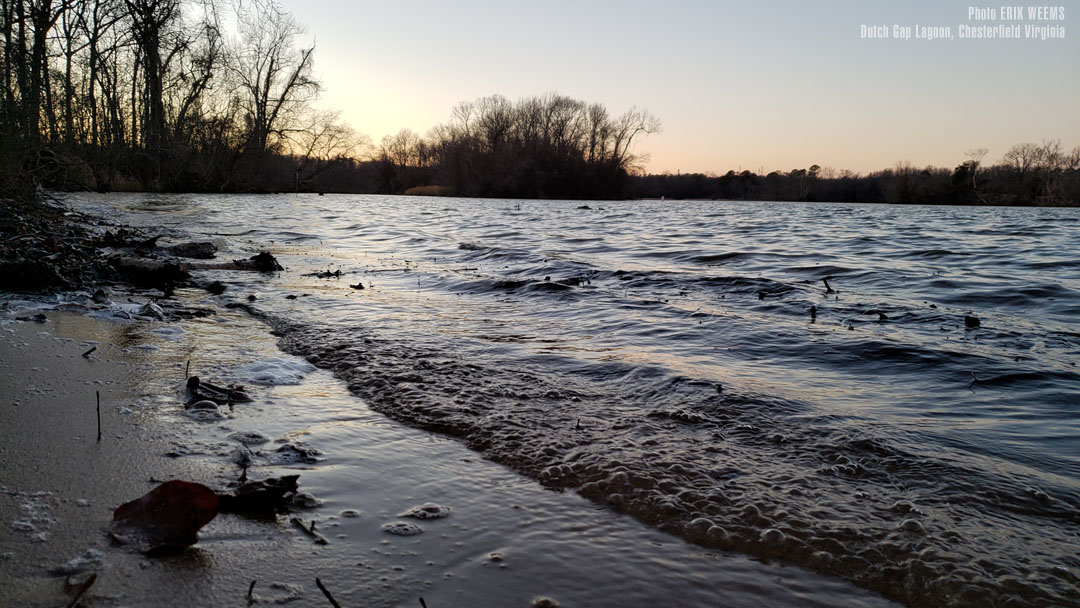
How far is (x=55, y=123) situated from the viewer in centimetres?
1359

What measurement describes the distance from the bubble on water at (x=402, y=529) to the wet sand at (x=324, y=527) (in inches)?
0.8

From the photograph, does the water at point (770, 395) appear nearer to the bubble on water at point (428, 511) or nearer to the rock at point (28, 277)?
the bubble on water at point (428, 511)

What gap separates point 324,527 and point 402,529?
0.77ft

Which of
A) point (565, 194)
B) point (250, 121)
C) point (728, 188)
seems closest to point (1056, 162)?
point (728, 188)

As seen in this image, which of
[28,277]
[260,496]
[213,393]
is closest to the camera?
[260,496]

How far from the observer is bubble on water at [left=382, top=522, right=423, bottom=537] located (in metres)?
1.85

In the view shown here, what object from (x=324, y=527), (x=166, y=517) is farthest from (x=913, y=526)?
(x=166, y=517)

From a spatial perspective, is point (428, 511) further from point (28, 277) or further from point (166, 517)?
point (28, 277)

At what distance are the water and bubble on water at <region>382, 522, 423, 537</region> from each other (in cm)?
68

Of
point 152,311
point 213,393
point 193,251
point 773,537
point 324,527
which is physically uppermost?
point 193,251

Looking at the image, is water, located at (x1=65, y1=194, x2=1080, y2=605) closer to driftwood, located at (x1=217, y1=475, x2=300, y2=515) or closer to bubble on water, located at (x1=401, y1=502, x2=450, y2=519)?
bubble on water, located at (x1=401, y1=502, x2=450, y2=519)

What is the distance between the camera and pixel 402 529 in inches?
73.9

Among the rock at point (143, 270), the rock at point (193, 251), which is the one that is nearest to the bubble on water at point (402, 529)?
the rock at point (143, 270)

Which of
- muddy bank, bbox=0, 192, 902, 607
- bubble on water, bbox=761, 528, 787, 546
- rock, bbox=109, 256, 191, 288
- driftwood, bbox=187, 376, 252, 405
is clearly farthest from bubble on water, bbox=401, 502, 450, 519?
rock, bbox=109, 256, 191, 288
